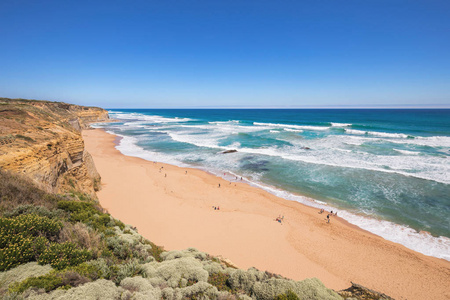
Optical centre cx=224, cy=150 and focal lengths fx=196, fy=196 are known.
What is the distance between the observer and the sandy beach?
9.73 metres

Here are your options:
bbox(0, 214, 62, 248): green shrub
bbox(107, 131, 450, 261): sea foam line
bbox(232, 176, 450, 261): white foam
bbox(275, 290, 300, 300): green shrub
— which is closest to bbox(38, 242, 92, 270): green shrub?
bbox(0, 214, 62, 248): green shrub

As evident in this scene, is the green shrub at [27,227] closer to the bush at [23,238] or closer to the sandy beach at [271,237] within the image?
the bush at [23,238]

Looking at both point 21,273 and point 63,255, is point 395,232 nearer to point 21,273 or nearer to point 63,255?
point 63,255

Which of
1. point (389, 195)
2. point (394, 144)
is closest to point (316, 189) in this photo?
→ point (389, 195)

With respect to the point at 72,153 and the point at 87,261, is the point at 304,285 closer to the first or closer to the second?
the point at 87,261

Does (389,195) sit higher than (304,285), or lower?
lower

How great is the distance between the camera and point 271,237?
1227 centimetres

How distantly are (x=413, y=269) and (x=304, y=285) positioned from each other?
1011cm

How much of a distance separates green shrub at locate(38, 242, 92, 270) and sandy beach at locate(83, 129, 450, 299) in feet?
21.5

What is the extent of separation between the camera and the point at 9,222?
4387 mm

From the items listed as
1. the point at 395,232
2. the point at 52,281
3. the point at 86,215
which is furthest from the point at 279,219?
the point at 52,281

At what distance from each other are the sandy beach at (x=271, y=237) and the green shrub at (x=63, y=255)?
654 cm

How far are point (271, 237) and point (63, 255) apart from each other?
35.1 ft

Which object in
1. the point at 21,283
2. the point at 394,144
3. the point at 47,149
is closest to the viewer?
the point at 21,283
